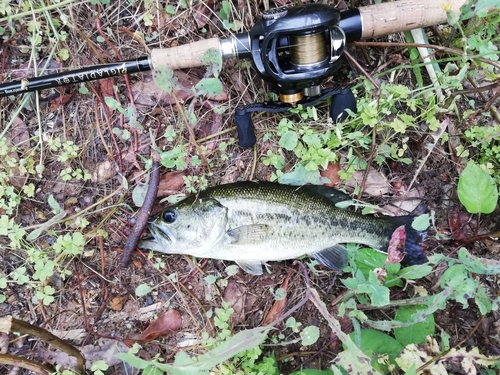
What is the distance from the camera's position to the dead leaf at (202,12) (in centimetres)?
296

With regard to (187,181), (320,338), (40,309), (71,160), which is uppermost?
(71,160)

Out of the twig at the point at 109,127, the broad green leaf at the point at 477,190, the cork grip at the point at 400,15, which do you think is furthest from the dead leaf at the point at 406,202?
the twig at the point at 109,127

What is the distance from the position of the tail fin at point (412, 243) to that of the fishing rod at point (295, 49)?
86 cm

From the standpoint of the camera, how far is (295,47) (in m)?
2.52

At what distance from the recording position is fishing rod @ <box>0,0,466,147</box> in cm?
242

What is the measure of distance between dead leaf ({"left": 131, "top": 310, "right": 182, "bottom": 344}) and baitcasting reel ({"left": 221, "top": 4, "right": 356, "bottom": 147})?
1631 millimetres

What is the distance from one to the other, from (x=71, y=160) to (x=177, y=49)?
1079mm

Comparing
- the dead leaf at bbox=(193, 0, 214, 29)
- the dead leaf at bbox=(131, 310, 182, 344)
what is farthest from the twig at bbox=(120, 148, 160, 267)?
the dead leaf at bbox=(193, 0, 214, 29)

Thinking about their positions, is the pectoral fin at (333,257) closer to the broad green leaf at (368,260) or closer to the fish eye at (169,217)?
the broad green leaf at (368,260)

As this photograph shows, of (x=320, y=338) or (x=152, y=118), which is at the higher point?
(x=152, y=118)

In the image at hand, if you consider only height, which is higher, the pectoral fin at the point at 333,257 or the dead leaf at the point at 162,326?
the pectoral fin at the point at 333,257

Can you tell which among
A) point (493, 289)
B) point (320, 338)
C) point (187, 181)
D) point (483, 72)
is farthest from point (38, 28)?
point (493, 289)

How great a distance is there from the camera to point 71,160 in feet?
9.84

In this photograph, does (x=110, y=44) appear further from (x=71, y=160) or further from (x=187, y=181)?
(x=187, y=181)
